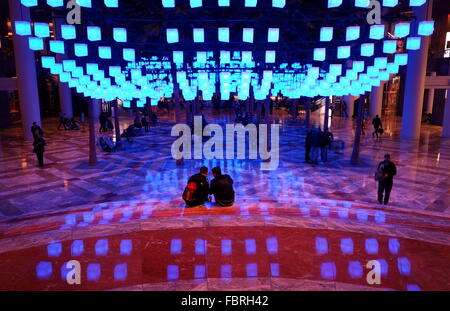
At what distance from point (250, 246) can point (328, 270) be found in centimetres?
113

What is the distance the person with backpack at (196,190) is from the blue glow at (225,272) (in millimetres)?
2294

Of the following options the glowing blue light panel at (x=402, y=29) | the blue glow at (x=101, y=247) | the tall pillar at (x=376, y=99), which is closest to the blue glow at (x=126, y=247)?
the blue glow at (x=101, y=247)

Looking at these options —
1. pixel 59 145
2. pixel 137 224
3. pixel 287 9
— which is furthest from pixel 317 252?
pixel 59 145

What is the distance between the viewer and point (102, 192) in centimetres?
1008

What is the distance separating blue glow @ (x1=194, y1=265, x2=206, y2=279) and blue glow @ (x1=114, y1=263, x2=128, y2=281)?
0.86m

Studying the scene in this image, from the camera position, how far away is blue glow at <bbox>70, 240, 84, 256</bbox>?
4846 millimetres

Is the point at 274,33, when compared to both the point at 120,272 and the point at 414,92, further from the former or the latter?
the point at 414,92

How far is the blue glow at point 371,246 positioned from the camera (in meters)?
4.89

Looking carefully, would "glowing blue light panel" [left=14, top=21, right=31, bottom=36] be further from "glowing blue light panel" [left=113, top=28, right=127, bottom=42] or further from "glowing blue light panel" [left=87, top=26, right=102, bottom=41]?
"glowing blue light panel" [left=113, top=28, right=127, bottom=42]

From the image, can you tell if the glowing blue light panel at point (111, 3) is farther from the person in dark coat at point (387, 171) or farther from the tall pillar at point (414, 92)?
the tall pillar at point (414, 92)

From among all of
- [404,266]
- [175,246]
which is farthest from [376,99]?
[175,246]

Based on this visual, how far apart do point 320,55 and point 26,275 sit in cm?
868

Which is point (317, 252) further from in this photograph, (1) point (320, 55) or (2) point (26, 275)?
(1) point (320, 55)

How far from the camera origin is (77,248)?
4.99 metres
